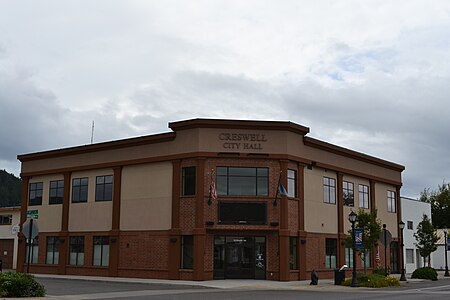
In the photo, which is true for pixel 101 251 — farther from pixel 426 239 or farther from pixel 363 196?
pixel 426 239

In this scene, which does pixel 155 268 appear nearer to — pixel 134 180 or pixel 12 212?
pixel 134 180

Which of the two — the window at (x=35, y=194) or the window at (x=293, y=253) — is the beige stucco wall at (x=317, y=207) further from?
the window at (x=35, y=194)

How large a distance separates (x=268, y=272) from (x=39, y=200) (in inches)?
847

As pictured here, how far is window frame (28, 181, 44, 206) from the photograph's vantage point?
169ft

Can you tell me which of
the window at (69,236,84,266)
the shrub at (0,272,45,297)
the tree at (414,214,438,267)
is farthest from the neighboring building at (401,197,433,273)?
the shrub at (0,272,45,297)

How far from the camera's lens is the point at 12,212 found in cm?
5922

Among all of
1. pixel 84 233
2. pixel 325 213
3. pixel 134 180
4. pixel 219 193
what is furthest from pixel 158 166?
pixel 325 213

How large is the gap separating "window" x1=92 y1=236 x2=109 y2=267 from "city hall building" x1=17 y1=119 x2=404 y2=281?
74mm

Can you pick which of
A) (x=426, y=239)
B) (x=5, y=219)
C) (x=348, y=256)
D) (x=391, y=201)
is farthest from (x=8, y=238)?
(x=426, y=239)

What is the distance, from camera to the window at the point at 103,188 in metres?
46.2

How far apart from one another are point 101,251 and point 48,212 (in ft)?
23.4

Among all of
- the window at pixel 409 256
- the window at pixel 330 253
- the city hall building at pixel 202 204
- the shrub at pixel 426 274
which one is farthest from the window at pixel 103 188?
the window at pixel 409 256

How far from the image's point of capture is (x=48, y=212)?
50250mm

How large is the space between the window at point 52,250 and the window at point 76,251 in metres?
1.59
